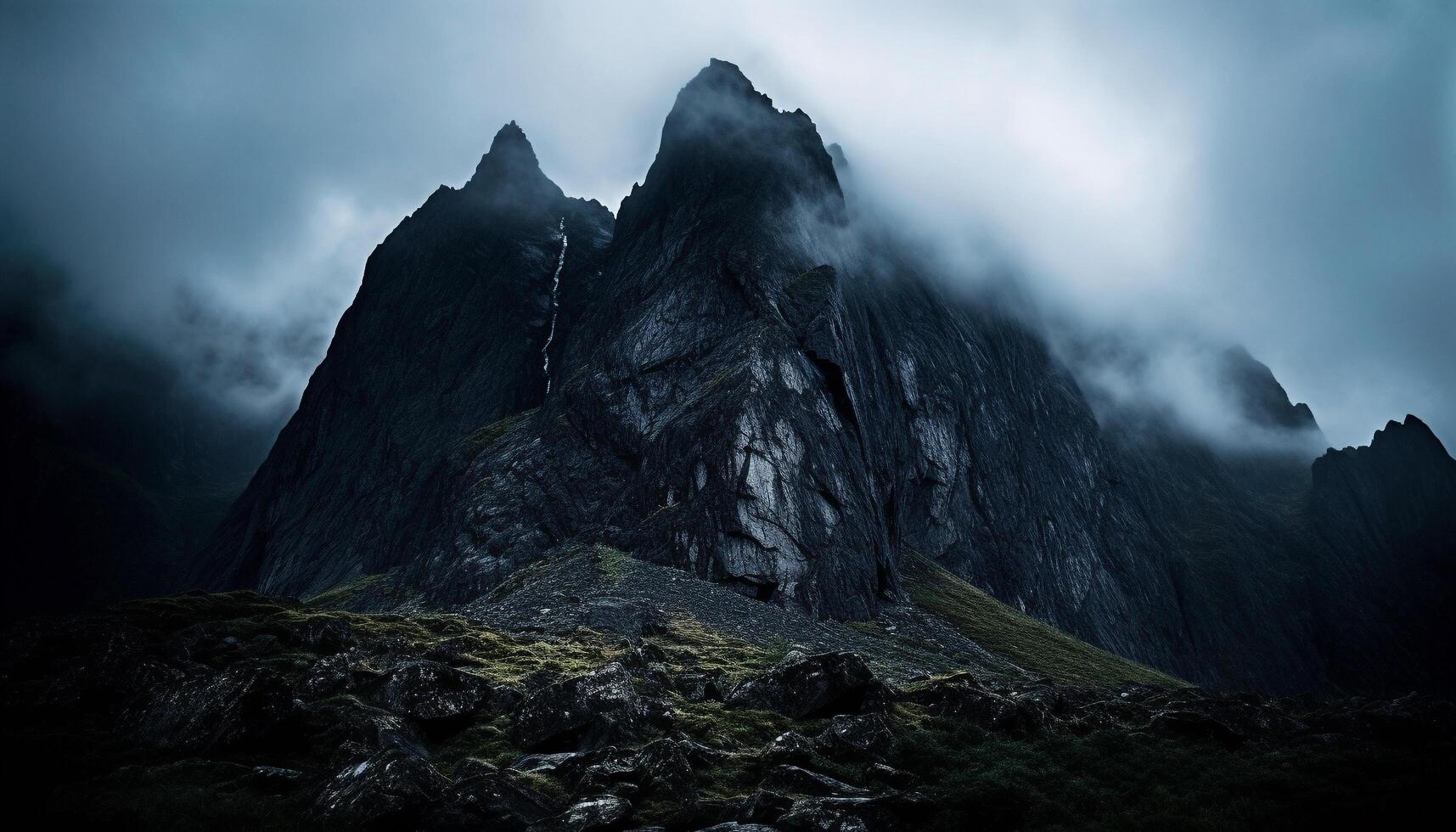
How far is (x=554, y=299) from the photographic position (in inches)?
6250

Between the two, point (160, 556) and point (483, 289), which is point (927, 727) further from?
point (160, 556)

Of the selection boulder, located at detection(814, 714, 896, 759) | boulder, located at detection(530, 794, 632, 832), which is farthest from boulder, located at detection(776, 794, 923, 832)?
boulder, located at detection(814, 714, 896, 759)

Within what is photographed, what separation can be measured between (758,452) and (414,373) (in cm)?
10634

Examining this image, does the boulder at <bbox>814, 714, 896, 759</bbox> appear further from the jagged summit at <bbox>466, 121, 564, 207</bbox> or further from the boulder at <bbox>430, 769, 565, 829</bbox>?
the jagged summit at <bbox>466, 121, 564, 207</bbox>

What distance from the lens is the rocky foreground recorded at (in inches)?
619

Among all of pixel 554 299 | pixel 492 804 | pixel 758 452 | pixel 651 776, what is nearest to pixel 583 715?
→ pixel 651 776

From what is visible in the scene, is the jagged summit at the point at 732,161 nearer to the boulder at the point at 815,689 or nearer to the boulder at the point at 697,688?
the boulder at the point at 697,688

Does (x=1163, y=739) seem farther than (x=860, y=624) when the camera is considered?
No

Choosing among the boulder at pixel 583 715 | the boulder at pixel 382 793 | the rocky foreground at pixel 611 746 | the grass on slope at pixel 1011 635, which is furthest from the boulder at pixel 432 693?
the grass on slope at pixel 1011 635

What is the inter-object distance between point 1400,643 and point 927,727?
201 metres

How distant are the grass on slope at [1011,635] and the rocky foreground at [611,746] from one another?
4571 cm

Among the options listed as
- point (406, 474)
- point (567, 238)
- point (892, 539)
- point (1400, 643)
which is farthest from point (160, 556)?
point (1400, 643)

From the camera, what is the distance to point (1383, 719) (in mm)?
22859

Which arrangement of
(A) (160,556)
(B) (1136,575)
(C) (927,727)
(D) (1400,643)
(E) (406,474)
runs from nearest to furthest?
(C) (927,727)
(E) (406,474)
(B) (1136,575)
(D) (1400,643)
(A) (160,556)
